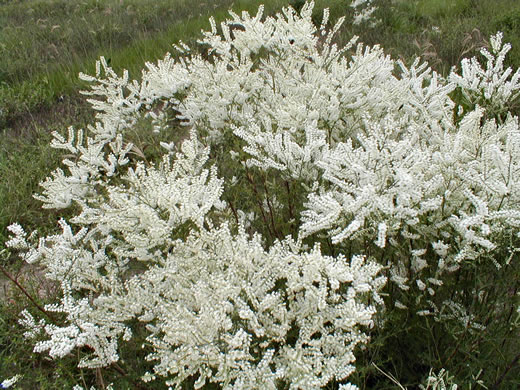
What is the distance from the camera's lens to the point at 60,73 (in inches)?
280

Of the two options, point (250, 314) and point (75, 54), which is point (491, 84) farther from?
point (75, 54)

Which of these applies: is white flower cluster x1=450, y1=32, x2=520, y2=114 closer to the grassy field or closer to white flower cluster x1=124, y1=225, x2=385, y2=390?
white flower cluster x1=124, y1=225, x2=385, y2=390

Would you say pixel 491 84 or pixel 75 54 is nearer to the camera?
pixel 491 84

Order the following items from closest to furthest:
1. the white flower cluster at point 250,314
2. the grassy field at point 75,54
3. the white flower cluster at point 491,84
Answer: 1. the white flower cluster at point 250,314
2. the white flower cluster at point 491,84
3. the grassy field at point 75,54

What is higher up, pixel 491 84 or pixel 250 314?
pixel 491 84

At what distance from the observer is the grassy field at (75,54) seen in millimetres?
3111

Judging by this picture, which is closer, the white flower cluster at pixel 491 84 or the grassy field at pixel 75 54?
the white flower cluster at pixel 491 84

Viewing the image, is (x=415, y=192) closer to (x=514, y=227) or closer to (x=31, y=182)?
(x=514, y=227)

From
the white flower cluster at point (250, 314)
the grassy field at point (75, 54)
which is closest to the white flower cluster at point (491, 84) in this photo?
the white flower cluster at point (250, 314)

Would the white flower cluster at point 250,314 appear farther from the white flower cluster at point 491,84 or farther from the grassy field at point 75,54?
the white flower cluster at point 491,84

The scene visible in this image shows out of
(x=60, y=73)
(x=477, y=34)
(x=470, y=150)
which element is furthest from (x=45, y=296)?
(x=477, y=34)

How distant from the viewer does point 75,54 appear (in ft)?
24.7

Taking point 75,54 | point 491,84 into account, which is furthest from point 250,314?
point 75,54

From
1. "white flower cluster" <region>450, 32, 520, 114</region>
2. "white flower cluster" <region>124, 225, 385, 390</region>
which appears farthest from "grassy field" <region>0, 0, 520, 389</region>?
"white flower cluster" <region>450, 32, 520, 114</region>
